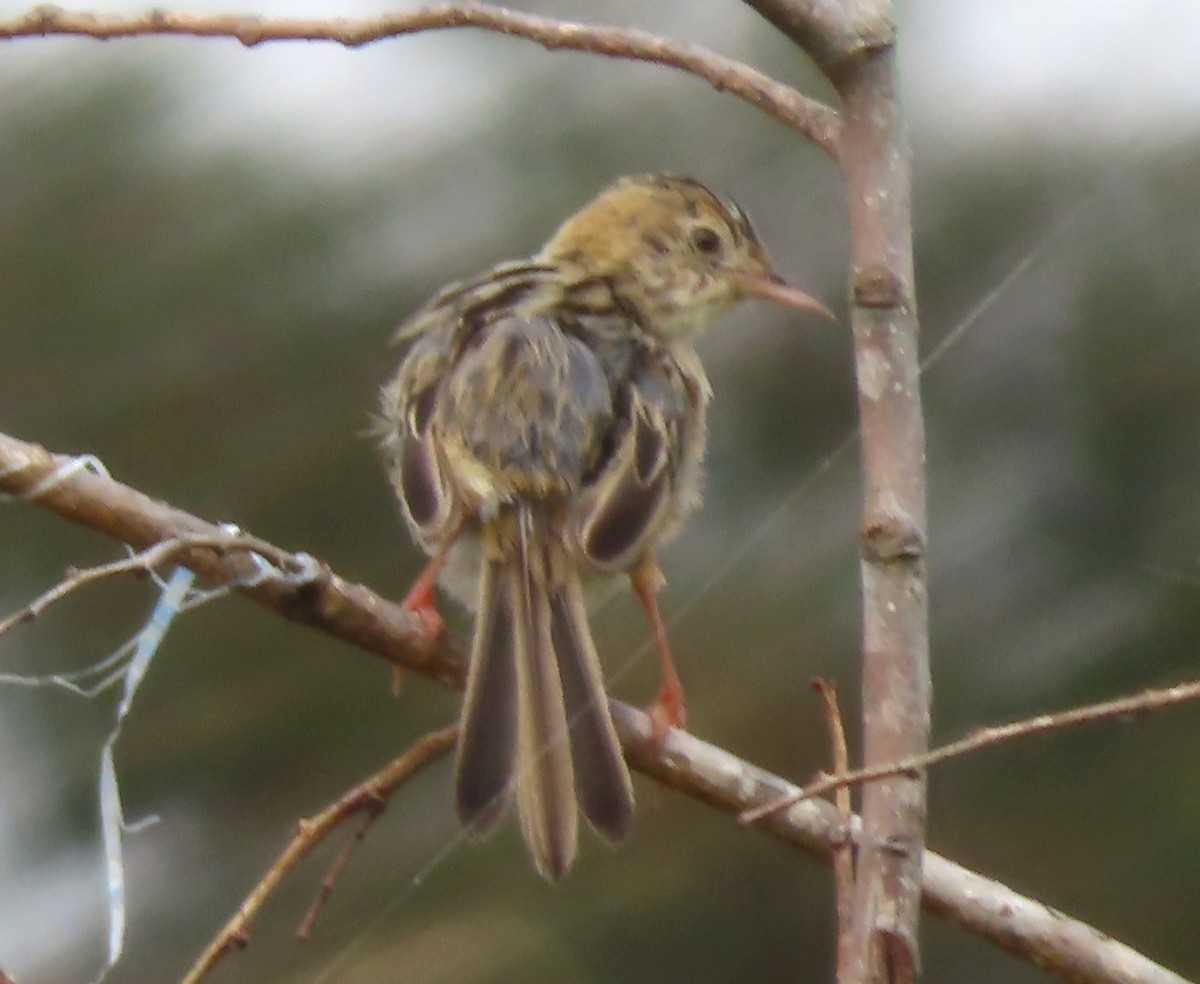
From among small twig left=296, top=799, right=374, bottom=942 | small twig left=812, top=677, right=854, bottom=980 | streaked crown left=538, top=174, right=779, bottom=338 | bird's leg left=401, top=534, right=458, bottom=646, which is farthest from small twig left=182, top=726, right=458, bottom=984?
streaked crown left=538, top=174, right=779, bottom=338

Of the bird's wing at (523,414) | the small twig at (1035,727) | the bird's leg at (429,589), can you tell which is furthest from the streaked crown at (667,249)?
the small twig at (1035,727)

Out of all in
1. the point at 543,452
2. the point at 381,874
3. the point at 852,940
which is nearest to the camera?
the point at 852,940

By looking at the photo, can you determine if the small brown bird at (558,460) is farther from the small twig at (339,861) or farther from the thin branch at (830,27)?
the thin branch at (830,27)

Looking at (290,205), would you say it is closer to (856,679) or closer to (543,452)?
(543,452)

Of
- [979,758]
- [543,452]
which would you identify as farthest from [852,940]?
[979,758]

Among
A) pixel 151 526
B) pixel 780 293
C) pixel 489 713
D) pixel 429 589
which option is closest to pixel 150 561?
pixel 151 526

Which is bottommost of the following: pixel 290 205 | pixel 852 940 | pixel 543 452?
pixel 852 940

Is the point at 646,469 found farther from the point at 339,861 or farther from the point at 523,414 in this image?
the point at 339,861
